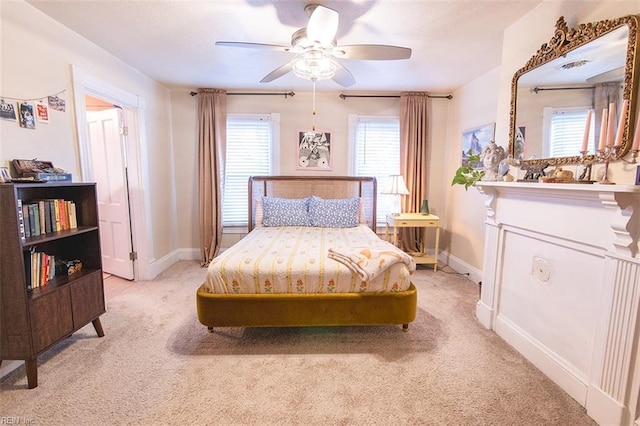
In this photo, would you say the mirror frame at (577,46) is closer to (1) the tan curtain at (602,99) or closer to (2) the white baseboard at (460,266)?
(1) the tan curtain at (602,99)

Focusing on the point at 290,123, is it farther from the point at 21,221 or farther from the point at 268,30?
the point at 21,221

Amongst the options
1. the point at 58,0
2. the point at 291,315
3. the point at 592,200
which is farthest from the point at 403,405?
the point at 58,0

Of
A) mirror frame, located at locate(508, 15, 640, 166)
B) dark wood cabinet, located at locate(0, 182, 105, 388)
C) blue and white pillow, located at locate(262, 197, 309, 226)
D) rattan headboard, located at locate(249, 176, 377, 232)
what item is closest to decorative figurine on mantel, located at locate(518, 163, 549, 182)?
mirror frame, located at locate(508, 15, 640, 166)

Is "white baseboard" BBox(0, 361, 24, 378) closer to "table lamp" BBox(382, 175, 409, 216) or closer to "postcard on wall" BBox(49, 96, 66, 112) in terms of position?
"postcard on wall" BBox(49, 96, 66, 112)

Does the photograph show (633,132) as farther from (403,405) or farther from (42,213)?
(42,213)

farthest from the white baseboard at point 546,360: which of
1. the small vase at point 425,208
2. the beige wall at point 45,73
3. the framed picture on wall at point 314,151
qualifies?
the beige wall at point 45,73

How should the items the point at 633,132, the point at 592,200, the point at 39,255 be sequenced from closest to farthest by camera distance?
the point at 633,132 → the point at 592,200 → the point at 39,255

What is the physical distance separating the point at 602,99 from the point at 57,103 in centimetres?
386

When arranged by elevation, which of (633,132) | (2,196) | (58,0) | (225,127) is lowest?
(2,196)

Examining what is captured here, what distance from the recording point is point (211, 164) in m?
4.11

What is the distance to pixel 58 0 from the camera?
201 centimetres

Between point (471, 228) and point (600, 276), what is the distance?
7.05ft

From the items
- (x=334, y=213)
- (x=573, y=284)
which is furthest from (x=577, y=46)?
(x=334, y=213)

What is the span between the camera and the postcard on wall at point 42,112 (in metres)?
2.15
